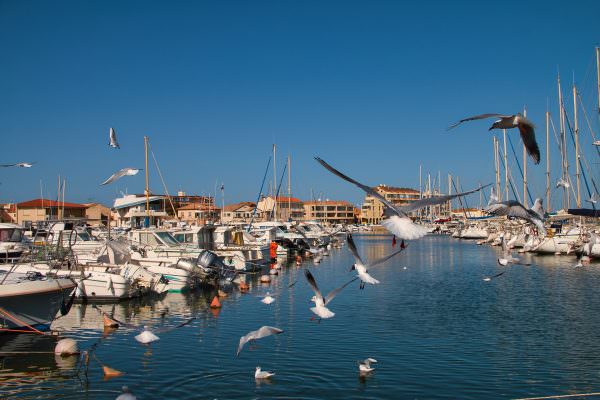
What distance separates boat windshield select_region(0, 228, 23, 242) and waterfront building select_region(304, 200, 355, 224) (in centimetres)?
11961

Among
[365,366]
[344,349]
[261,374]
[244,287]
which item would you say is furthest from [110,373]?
[244,287]

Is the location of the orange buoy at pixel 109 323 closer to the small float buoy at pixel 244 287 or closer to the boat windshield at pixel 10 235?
the small float buoy at pixel 244 287

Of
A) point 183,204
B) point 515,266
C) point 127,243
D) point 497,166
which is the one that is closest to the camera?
point 127,243

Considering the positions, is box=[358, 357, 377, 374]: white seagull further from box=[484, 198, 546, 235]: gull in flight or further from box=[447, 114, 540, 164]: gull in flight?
box=[447, 114, 540, 164]: gull in flight

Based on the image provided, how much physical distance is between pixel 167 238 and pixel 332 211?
12602cm

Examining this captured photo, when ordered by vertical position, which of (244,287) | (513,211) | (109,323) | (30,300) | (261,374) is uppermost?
(513,211)

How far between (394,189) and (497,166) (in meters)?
102

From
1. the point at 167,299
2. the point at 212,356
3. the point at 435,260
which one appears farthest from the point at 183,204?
the point at 212,356

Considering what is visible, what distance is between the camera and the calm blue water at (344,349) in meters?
11.6

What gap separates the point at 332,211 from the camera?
154 m

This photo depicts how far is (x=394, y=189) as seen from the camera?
16788 centimetres

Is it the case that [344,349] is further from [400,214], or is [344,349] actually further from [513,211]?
[400,214]

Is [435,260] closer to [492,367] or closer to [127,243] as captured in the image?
[127,243]

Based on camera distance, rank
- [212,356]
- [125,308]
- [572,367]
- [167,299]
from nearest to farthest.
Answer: [572,367] → [212,356] → [125,308] → [167,299]
